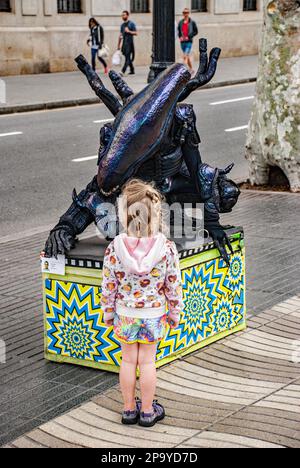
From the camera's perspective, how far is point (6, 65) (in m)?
27.8

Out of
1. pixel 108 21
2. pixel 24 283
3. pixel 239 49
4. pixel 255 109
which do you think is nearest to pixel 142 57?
pixel 108 21

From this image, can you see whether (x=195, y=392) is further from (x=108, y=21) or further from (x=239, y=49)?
(x=239, y=49)

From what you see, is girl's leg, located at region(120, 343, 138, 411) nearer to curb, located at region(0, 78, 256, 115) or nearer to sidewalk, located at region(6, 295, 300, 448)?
sidewalk, located at region(6, 295, 300, 448)

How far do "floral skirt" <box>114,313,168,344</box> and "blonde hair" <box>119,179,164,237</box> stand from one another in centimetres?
48

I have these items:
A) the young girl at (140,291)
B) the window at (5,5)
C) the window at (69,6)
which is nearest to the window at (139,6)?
the window at (69,6)

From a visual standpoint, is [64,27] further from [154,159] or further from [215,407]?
[215,407]

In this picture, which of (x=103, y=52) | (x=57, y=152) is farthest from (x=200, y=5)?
(x=57, y=152)

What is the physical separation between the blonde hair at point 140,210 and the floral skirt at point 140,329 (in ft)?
1.56

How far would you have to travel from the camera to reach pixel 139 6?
32188 millimetres

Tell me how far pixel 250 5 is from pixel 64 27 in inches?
424

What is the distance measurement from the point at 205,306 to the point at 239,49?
102 feet

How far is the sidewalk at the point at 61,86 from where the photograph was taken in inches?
890

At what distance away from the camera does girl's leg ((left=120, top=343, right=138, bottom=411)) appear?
17.4 feet

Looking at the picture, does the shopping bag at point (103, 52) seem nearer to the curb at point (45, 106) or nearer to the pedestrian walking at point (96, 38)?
the pedestrian walking at point (96, 38)
